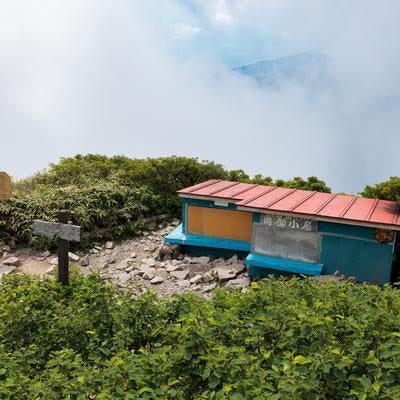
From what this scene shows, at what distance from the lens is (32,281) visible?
→ 6.38 meters

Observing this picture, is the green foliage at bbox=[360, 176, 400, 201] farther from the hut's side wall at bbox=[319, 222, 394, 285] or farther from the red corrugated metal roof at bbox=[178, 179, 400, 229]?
the hut's side wall at bbox=[319, 222, 394, 285]

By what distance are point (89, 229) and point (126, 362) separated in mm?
8661

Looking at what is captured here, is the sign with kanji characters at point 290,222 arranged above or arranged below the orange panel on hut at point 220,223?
above

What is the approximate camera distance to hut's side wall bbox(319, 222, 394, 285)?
8.66 metres

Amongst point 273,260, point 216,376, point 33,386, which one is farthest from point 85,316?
point 273,260

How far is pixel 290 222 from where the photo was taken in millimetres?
9164

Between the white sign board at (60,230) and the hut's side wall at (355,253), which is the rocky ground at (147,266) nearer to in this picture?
the hut's side wall at (355,253)

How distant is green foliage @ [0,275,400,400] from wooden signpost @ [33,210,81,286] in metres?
0.53

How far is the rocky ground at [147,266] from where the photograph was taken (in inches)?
379

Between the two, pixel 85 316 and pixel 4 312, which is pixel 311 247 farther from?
pixel 4 312

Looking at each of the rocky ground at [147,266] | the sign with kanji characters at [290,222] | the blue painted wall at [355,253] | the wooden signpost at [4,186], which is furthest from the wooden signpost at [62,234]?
the blue painted wall at [355,253]

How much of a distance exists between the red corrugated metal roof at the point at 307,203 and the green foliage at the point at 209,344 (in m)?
3.57

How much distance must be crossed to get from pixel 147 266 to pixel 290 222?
369cm

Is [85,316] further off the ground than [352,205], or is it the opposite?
[352,205]
